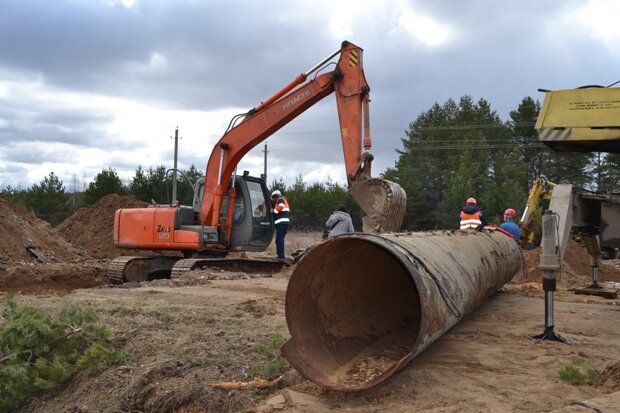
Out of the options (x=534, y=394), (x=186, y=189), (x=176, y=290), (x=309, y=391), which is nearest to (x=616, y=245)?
(x=534, y=394)

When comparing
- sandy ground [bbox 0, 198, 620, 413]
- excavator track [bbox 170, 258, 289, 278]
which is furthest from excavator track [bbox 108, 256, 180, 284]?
sandy ground [bbox 0, 198, 620, 413]

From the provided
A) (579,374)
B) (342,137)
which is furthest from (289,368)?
(342,137)

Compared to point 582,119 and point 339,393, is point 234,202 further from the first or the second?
point 339,393

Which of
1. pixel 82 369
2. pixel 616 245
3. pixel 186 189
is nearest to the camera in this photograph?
pixel 82 369

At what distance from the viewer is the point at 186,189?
42.4m

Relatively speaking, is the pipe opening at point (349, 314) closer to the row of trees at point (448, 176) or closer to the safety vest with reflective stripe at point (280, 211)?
the safety vest with reflective stripe at point (280, 211)

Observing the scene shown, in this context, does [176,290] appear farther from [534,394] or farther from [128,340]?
[534,394]

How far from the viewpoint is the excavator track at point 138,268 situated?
13.3 metres

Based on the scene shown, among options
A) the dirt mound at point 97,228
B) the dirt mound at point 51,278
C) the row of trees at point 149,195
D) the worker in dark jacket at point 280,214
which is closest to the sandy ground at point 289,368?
the dirt mound at point 51,278

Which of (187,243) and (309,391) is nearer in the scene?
(309,391)

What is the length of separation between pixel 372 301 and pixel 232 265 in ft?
25.7

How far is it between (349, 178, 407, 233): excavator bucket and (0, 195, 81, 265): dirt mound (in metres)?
10.0

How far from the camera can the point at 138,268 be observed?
44.7 ft

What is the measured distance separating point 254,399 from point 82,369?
206 cm
